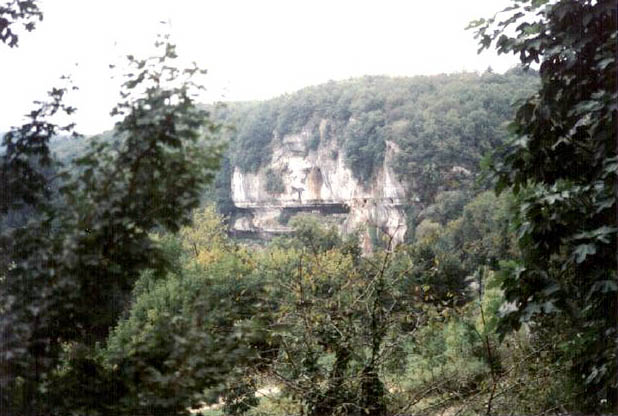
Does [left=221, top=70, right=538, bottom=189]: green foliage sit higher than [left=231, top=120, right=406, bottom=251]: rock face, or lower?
higher

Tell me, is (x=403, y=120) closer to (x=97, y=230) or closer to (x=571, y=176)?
(x=571, y=176)

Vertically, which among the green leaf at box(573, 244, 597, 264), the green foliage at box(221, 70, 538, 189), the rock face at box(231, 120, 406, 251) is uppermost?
the green foliage at box(221, 70, 538, 189)

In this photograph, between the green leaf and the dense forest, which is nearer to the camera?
the dense forest

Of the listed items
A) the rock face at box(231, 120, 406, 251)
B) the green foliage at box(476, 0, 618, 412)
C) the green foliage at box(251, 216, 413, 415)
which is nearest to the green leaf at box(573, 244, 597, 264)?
the green foliage at box(476, 0, 618, 412)

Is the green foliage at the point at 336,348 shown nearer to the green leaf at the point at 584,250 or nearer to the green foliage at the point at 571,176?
the green foliage at the point at 571,176

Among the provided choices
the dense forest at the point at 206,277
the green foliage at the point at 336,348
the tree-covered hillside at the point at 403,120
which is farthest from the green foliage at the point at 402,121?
the dense forest at the point at 206,277

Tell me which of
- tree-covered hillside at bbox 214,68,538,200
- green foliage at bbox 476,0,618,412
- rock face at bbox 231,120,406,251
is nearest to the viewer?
green foliage at bbox 476,0,618,412

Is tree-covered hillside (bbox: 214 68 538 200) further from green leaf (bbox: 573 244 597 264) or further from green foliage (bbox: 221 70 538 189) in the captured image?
green leaf (bbox: 573 244 597 264)

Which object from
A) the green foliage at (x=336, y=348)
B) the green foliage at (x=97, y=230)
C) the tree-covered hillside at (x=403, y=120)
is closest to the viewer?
the green foliage at (x=97, y=230)

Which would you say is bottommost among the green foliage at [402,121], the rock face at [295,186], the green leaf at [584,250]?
the rock face at [295,186]

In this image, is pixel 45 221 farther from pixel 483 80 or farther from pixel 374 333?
pixel 483 80
